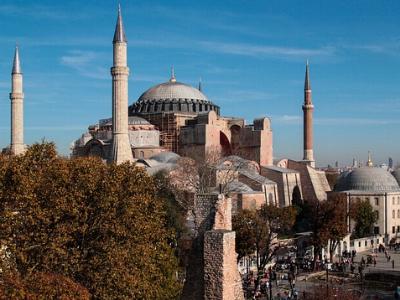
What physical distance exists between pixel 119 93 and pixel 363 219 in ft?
49.3

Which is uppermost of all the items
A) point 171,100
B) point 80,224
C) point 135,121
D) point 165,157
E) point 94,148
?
point 171,100

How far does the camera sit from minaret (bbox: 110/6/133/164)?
3088 cm

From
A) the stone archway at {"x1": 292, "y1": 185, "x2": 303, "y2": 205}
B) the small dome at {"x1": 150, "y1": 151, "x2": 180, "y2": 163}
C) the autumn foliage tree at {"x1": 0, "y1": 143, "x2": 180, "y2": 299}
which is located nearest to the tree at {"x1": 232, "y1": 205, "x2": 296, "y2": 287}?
the autumn foliage tree at {"x1": 0, "y1": 143, "x2": 180, "y2": 299}

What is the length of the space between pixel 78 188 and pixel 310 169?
30326mm

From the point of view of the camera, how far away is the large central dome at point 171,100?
46.0 meters

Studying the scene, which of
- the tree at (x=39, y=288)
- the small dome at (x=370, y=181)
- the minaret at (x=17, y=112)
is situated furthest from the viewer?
the small dome at (x=370, y=181)

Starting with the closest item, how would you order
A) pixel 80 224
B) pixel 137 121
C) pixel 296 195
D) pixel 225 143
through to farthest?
pixel 80 224
pixel 296 195
pixel 137 121
pixel 225 143

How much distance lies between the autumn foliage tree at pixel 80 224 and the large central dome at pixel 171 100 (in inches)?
1253

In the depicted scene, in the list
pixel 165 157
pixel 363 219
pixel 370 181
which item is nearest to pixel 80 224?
pixel 363 219

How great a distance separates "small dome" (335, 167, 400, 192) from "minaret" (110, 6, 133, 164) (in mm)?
14874

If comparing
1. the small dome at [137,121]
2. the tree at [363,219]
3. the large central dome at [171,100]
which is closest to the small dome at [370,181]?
the tree at [363,219]

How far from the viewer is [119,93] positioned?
3111cm

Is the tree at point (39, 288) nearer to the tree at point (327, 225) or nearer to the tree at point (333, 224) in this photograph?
the tree at point (327, 225)

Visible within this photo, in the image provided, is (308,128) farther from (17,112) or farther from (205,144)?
(17,112)
